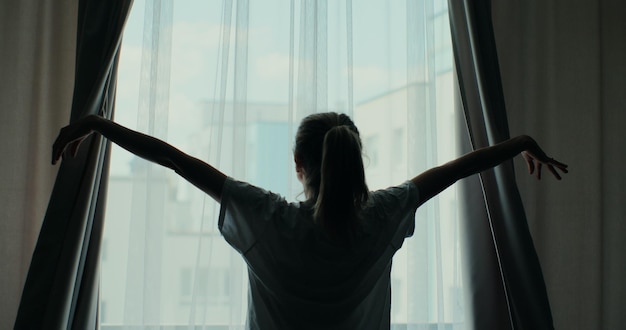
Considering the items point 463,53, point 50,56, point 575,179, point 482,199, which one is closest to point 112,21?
point 50,56

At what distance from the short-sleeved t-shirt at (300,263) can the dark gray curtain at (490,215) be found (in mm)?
965

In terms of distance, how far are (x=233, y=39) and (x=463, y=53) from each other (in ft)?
2.63

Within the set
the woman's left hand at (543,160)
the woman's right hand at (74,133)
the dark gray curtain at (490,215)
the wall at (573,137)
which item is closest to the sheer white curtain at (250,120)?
the dark gray curtain at (490,215)

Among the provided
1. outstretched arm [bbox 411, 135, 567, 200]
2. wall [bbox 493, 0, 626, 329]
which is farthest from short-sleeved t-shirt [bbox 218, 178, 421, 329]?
wall [bbox 493, 0, 626, 329]

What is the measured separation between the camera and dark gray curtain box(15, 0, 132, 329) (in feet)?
5.83

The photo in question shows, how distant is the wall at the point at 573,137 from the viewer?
7.80ft

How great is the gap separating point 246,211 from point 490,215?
116cm

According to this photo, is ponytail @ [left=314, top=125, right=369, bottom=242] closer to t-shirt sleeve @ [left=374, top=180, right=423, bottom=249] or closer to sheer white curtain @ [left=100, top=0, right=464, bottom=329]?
t-shirt sleeve @ [left=374, top=180, right=423, bottom=249]

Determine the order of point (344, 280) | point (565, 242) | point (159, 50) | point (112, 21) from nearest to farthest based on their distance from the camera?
1. point (344, 280)
2. point (112, 21)
3. point (159, 50)
4. point (565, 242)

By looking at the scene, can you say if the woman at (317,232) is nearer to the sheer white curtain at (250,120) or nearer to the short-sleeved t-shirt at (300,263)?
the short-sleeved t-shirt at (300,263)

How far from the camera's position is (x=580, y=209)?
7.91 ft

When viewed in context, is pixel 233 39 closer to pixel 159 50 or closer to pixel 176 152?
pixel 159 50

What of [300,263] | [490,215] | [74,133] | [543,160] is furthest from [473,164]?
[74,133]

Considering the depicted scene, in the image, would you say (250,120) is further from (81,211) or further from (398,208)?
(398,208)
